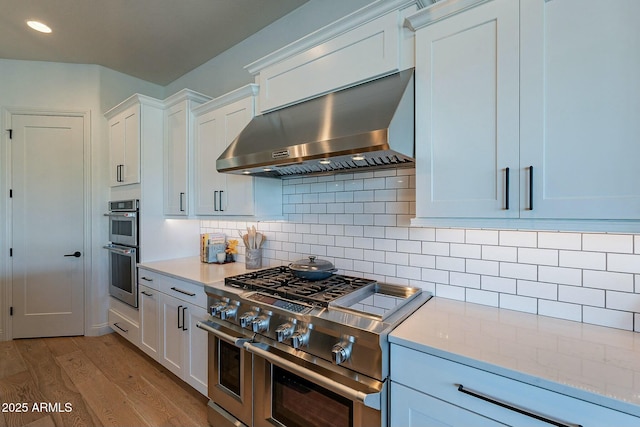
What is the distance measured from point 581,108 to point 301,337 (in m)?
1.43

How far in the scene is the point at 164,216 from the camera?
303 centimetres

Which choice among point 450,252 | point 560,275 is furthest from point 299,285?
point 560,275

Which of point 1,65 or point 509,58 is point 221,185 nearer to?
point 509,58

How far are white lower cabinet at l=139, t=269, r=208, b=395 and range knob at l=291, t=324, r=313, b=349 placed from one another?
91 cm

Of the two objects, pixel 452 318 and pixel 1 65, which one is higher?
pixel 1 65

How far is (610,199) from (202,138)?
2.61 meters

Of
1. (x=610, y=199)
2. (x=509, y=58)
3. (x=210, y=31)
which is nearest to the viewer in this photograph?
(x=610, y=199)

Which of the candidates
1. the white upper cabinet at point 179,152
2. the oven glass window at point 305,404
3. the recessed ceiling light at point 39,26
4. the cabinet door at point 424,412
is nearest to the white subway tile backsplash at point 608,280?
the cabinet door at point 424,412

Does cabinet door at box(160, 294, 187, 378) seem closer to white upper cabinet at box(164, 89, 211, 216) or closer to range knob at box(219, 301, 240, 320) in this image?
range knob at box(219, 301, 240, 320)

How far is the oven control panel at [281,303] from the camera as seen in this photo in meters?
1.49

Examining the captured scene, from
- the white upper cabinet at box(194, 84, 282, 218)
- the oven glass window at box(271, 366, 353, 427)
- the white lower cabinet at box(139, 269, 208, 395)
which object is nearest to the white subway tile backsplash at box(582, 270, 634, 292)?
the oven glass window at box(271, 366, 353, 427)

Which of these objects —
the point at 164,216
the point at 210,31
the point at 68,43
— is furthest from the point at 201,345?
the point at 68,43

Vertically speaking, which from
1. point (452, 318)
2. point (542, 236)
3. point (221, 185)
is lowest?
point (452, 318)

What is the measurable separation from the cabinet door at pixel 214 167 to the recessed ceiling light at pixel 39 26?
5.08 feet
